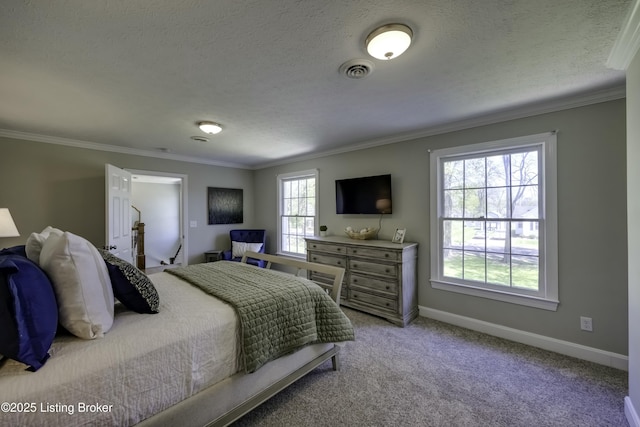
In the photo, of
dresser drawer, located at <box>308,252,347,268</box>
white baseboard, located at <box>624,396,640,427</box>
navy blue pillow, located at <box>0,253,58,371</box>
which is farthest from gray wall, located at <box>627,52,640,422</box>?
navy blue pillow, located at <box>0,253,58,371</box>

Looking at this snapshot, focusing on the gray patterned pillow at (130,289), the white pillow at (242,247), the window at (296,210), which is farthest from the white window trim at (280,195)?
the gray patterned pillow at (130,289)

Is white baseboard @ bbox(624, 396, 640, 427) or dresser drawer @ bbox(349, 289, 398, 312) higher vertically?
dresser drawer @ bbox(349, 289, 398, 312)

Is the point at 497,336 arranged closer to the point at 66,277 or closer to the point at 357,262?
the point at 357,262

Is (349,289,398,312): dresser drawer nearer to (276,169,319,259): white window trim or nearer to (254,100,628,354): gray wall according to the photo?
(254,100,628,354): gray wall

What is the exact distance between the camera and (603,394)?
189 cm

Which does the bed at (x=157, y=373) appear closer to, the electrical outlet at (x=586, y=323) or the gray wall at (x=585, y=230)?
the gray wall at (x=585, y=230)

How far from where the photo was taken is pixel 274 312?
1735 millimetres

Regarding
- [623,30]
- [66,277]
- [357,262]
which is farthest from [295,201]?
[623,30]

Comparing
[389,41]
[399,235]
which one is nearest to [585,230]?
[399,235]

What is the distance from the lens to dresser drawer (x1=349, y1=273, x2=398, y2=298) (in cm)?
311

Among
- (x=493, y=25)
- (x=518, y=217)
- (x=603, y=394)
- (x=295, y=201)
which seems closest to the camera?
(x=493, y=25)

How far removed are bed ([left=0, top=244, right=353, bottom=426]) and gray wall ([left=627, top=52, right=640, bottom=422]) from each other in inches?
77.0

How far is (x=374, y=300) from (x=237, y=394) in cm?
207

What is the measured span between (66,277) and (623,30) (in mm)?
3172
